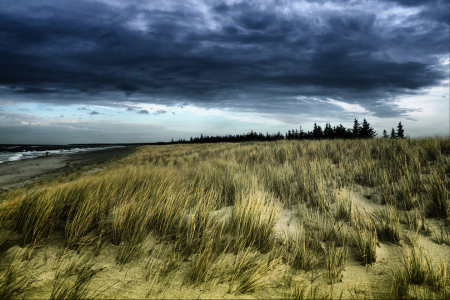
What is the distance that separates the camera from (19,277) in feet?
6.32

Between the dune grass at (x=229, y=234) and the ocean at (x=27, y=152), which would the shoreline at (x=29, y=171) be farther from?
the dune grass at (x=229, y=234)

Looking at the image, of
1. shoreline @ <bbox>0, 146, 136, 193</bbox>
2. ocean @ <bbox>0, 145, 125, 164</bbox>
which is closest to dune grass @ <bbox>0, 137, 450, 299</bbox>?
shoreline @ <bbox>0, 146, 136, 193</bbox>

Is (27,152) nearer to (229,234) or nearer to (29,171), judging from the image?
(29,171)

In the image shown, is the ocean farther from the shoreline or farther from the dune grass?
the dune grass

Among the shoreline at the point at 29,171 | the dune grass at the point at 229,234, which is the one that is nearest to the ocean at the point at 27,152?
the shoreline at the point at 29,171

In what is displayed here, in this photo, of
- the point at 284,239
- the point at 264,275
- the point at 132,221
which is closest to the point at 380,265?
the point at 284,239

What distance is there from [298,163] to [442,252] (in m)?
3.65

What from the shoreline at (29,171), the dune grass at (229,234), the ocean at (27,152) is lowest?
the shoreline at (29,171)

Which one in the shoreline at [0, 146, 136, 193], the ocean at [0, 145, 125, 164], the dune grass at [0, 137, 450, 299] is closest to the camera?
the dune grass at [0, 137, 450, 299]

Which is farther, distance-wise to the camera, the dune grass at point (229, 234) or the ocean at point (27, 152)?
the ocean at point (27, 152)

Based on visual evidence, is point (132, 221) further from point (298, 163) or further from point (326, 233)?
point (298, 163)

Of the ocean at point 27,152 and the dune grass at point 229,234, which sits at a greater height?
the dune grass at point 229,234

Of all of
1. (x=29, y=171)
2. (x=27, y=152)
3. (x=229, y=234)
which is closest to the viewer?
(x=229, y=234)

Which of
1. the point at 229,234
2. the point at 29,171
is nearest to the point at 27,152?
the point at 29,171
